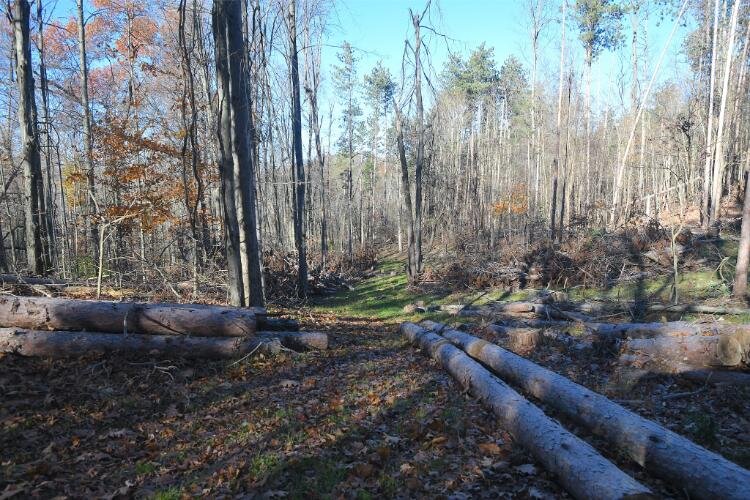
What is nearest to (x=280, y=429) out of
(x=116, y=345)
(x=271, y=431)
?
(x=271, y=431)

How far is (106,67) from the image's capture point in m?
29.5

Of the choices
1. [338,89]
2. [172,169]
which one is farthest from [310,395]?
[338,89]

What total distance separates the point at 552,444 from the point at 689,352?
3803 mm

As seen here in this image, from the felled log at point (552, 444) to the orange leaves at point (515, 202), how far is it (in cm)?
2863

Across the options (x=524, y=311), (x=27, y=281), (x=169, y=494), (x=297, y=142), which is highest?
(x=297, y=142)

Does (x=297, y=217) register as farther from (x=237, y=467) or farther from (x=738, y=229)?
(x=738, y=229)

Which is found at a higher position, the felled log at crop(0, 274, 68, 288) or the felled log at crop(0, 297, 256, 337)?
the felled log at crop(0, 274, 68, 288)

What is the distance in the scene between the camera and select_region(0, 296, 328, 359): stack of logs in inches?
236

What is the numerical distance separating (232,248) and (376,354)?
3.72 meters

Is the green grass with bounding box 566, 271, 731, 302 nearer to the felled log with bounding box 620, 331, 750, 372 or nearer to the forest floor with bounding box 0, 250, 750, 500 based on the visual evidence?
the felled log with bounding box 620, 331, 750, 372

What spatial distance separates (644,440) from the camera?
3.76m

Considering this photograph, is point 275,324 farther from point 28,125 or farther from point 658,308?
point 28,125

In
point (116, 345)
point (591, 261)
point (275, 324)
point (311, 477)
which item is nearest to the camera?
point (311, 477)

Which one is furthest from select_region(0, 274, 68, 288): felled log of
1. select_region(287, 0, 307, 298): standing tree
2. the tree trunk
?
the tree trunk
